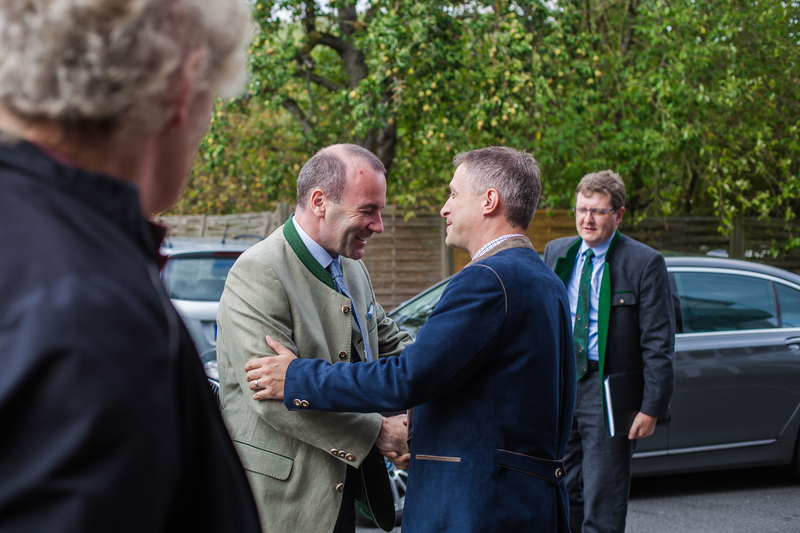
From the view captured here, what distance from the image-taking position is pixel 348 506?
93.3 inches

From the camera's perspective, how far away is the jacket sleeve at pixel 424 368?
2.04 meters

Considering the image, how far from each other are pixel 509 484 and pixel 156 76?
5.57 feet

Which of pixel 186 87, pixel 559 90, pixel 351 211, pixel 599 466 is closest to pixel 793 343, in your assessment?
pixel 599 466

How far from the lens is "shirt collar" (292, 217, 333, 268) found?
2.47 metres

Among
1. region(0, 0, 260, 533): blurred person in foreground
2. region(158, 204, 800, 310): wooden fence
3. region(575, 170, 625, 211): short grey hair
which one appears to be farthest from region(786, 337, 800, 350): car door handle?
region(158, 204, 800, 310): wooden fence

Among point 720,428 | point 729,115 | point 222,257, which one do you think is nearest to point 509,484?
point 720,428

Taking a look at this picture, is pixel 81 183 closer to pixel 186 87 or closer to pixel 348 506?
pixel 186 87

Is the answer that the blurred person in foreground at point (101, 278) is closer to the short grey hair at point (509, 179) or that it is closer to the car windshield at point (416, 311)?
the short grey hair at point (509, 179)

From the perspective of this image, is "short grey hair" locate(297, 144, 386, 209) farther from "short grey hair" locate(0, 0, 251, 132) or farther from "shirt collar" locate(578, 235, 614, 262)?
"shirt collar" locate(578, 235, 614, 262)

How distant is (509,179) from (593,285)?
1.72 m

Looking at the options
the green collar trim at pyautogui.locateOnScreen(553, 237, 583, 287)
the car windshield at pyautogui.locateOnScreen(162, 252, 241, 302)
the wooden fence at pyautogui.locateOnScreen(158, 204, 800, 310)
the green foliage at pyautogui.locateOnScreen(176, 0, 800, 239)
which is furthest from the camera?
the wooden fence at pyautogui.locateOnScreen(158, 204, 800, 310)

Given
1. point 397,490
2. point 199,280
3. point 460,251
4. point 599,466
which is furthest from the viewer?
point 460,251

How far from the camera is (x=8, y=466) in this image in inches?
25.0

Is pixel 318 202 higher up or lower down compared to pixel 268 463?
higher up
